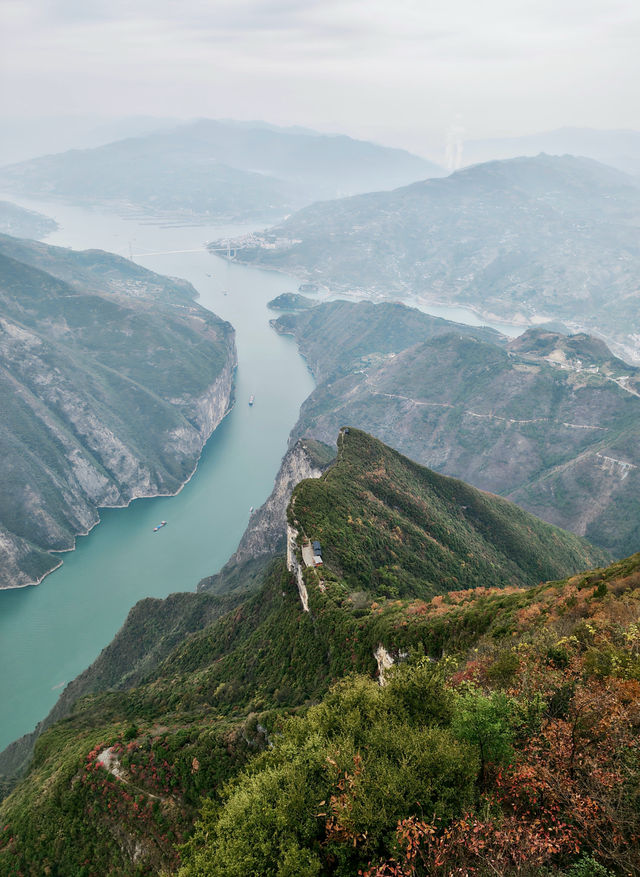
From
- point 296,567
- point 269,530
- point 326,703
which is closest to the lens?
point 326,703

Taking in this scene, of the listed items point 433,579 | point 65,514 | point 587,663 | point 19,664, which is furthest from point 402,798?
point 65,514

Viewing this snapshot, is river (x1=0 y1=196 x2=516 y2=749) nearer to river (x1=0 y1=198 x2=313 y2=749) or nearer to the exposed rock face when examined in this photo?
river (x1=0 y1=198 x2=313 y2=749)

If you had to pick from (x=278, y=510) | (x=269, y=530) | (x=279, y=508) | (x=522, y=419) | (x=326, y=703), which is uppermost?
(x=326, y=703)

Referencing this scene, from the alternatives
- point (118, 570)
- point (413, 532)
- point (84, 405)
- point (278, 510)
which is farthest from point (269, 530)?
point (84, 405)

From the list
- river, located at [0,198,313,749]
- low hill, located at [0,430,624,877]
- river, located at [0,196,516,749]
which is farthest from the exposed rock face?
low hill, located at [0,430,624,877]

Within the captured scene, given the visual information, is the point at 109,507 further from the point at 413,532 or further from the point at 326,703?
Answer: the point at 326,703
